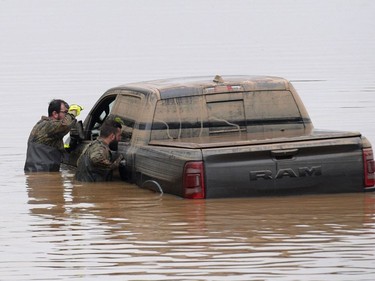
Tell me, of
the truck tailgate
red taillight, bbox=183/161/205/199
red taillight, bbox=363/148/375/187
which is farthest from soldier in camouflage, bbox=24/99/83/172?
red taillight, bbox=363/148/375/187

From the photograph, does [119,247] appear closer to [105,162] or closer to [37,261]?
[37,261]

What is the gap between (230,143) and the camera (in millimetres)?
14523

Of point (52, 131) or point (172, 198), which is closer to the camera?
point (172, 198)

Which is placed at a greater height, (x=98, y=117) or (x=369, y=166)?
(x=98, y=117)

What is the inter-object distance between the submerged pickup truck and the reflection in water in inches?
7.4

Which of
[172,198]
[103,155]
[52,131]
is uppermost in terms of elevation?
[52,131]

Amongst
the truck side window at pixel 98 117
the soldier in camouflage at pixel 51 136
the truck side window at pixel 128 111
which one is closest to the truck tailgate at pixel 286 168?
the truck side window at pixel 128 111

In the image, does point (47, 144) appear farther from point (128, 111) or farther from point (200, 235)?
point (200, 235)

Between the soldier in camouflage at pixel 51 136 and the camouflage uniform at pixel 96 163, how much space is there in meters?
1.22

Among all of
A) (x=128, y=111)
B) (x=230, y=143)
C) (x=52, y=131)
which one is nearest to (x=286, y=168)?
(x=230, y=143)

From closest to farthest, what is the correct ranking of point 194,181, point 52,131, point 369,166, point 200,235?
1. point 200,235
2. point 194,181
3. point 369,166
4. point 52,131

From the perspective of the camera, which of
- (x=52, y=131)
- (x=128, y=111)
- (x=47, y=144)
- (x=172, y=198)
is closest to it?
(x=172, y=198)

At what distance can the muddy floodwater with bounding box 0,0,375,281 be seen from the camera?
11.8 m

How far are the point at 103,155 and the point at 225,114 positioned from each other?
1.54 metres
